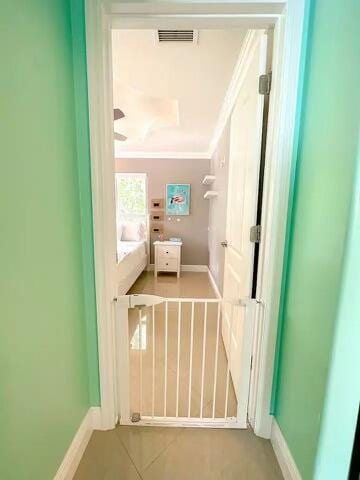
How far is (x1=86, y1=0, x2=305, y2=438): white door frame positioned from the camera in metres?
1.07

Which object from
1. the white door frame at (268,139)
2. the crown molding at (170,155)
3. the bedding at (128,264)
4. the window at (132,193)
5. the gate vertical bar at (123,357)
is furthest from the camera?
the window at (132,193)

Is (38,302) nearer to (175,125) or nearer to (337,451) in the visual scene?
(337,451)

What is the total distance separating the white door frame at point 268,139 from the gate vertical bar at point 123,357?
0.03 meters

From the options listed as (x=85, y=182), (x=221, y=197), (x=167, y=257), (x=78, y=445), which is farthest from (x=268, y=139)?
(x=167, y=257)

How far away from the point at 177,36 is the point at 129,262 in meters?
2.63

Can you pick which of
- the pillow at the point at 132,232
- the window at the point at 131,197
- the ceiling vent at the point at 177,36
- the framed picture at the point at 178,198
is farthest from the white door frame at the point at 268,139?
the window at the point at 131,197

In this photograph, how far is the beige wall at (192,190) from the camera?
16.4ft

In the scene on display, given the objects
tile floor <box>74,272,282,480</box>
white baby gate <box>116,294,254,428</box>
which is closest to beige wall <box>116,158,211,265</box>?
white baby gate <box>116,294,254,428</box>

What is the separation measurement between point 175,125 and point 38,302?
3185 millimetres

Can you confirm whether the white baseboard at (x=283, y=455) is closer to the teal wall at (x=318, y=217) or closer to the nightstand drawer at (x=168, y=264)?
the teal wall at (x=318, y=217)

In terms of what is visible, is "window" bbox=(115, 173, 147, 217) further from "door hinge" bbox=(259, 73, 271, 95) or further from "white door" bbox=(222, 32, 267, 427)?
"door hinge" bbox=(259, 73, 271, 95)

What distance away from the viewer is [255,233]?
4.36 ft

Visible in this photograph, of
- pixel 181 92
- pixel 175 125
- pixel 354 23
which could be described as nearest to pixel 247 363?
pixel 354 23

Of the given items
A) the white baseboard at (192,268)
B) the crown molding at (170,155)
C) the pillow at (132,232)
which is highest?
the crown molding at (170,155)
